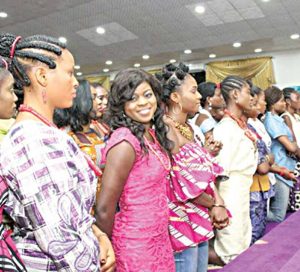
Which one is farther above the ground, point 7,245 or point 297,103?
point 297,103

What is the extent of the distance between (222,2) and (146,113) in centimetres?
524

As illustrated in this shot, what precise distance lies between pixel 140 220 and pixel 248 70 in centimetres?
923

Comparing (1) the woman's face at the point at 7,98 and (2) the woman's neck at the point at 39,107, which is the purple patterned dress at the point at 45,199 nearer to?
(2) the woman's neck at the point at 39,107

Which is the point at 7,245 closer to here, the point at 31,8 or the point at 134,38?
the point at 31,8

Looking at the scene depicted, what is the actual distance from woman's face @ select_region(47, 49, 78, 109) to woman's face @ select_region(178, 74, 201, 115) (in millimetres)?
1031

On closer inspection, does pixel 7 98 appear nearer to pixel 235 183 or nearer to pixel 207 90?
pixel 235 183

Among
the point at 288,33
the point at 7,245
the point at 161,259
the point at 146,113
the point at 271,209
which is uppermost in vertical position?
the point at 288,33

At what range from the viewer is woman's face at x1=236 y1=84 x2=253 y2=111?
262 centimetres

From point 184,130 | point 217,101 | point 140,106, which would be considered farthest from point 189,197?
point 217,101

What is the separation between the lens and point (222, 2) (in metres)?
6.27

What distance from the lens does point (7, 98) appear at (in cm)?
125

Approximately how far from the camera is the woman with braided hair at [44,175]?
0.84 m

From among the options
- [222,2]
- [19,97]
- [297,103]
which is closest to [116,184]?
[19,97]

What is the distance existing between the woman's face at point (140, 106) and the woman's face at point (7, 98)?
454 mm
